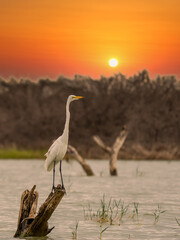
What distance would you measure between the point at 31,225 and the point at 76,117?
3556cm

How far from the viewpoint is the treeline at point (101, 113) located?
40594 mm

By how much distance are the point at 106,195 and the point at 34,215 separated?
6.70 m

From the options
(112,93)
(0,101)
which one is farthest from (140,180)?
(0,101)

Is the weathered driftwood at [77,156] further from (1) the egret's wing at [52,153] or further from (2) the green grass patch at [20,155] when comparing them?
(2) the green grass patch at [20,155]

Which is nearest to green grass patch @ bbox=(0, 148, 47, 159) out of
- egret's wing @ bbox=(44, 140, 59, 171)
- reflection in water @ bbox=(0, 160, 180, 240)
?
reflection in water @ bbox=(0, 160, 180, 240)

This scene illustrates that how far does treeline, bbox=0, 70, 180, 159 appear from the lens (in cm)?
4059

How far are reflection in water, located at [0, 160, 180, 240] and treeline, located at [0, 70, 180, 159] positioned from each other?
10.8 m

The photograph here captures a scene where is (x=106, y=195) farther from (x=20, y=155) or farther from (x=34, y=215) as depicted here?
(x=20, y=155)

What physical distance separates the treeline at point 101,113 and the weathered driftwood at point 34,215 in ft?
89.6

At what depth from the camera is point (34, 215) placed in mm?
9117

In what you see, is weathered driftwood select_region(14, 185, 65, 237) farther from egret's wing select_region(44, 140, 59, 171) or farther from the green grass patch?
the green grass patch

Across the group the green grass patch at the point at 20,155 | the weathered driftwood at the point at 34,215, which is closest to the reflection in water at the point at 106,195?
the weathered driftwood at the point at 34,215

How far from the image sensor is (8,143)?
139ft

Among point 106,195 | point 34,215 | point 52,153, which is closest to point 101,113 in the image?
point 106,195
